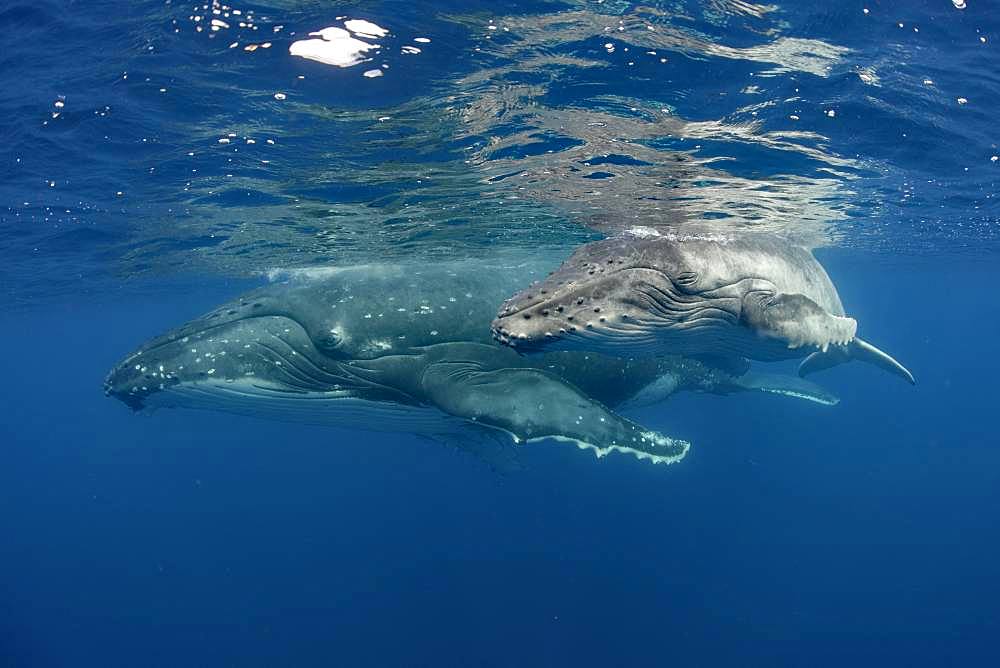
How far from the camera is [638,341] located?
23.0 feet

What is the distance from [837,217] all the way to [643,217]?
7581 millimetres

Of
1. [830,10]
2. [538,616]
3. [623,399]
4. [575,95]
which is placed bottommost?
[538,616]

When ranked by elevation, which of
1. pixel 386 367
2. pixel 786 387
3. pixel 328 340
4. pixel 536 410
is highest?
pixel 536 410

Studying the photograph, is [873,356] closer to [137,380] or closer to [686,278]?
[686,278]

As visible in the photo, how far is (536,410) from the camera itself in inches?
296

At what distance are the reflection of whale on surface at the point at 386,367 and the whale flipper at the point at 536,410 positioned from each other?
0.02m

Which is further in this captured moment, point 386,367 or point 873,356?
point 873,356

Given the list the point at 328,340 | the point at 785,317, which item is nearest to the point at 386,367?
the point at 328,340

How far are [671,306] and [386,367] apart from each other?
428 centimetres

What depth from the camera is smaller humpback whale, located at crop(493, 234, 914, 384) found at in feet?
19.4

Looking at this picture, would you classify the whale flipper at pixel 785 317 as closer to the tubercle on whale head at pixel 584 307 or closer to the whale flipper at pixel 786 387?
the tubercle on whale head at pixel 584 307

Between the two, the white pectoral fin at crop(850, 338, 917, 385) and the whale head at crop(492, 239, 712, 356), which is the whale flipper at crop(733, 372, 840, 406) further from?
the whale head at crop(492, 239, 712, 356)

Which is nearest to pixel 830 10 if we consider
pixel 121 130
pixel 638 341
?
pixel 638 341

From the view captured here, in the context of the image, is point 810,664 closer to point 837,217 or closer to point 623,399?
point 837,217
